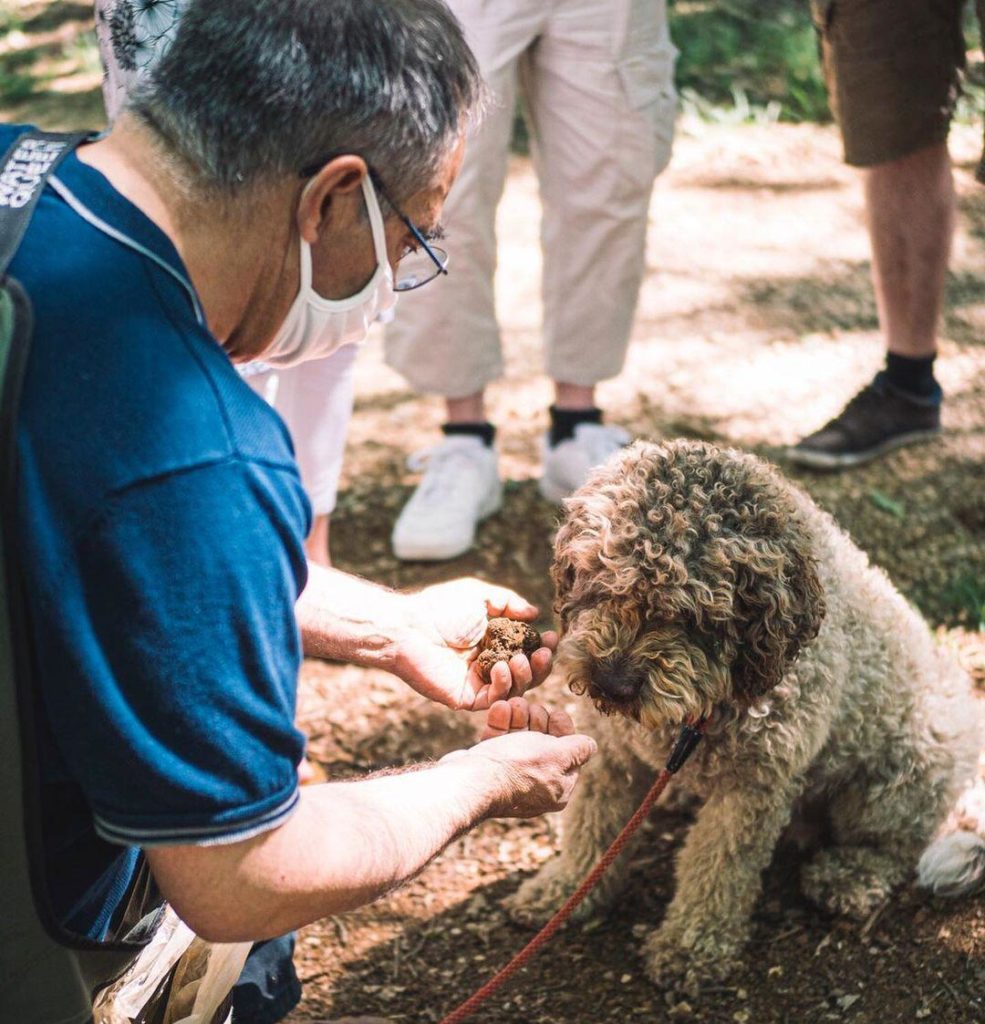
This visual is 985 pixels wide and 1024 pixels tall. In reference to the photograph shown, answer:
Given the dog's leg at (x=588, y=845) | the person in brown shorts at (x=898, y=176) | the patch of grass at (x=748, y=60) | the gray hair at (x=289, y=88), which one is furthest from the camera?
the patch of grass at (x=748, y=60)

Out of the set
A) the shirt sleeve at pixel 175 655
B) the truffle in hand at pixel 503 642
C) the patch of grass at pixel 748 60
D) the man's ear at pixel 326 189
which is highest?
the man's ear at pixel 326 189

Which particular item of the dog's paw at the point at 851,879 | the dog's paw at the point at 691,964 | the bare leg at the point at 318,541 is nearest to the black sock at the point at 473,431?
the bare leg at the point at 318,541

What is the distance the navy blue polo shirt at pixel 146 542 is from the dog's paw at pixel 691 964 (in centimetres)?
163

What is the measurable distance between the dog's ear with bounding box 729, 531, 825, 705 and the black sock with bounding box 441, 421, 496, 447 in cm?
221

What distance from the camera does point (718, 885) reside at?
300 centimetres

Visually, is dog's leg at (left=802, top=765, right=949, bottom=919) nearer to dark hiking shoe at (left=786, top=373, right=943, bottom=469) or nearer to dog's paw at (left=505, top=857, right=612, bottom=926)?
dog's paw at (left=505, top=857, right=612, bottom=926)

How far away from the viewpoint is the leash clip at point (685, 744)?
9.13 ft

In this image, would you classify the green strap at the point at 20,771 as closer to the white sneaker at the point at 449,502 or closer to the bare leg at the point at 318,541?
the bare leg at the point at 318,541

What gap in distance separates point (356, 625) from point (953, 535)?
2721mm

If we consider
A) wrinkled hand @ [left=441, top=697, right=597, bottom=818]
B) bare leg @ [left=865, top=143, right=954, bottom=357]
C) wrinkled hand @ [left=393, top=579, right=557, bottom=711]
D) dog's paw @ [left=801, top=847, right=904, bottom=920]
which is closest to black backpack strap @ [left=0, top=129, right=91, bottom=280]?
wrinkled hand @ [left=441, top=697, right=597, bottom=818]

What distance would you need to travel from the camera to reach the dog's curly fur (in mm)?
2617

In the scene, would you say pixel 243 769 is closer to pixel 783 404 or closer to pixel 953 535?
pixel 953 535

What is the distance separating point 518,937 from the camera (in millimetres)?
3215

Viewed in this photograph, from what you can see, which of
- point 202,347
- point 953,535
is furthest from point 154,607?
point 953,535
